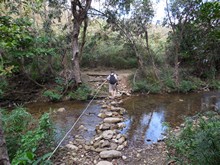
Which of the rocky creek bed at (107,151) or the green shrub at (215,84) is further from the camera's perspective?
the green shrub at (215,84)

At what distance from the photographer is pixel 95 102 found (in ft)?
27.8

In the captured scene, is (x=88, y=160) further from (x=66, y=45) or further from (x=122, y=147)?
(x=66, y=45)

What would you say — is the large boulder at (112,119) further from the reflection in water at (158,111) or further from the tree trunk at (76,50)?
the tree trunk at (76,50)

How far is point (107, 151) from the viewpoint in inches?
163

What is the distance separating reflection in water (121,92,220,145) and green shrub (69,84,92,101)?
180 centimetres

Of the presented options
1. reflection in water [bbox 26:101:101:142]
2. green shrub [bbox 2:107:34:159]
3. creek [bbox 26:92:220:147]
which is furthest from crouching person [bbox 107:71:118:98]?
green shrub [bbox 2:107:34:159]

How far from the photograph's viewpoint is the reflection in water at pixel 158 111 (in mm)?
5415

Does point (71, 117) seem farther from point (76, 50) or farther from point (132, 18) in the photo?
point (132, 18)

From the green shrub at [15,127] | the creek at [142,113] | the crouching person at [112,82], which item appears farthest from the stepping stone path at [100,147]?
the crouching person at [112,82]

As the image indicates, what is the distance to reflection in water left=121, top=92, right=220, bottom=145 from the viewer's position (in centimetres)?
541

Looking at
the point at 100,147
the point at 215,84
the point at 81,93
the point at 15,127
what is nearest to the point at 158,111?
the point at 81,93

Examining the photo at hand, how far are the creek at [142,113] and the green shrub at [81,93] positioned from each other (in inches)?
12.6

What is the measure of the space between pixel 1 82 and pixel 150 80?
23.4 ft

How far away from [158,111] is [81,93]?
3460 mm
